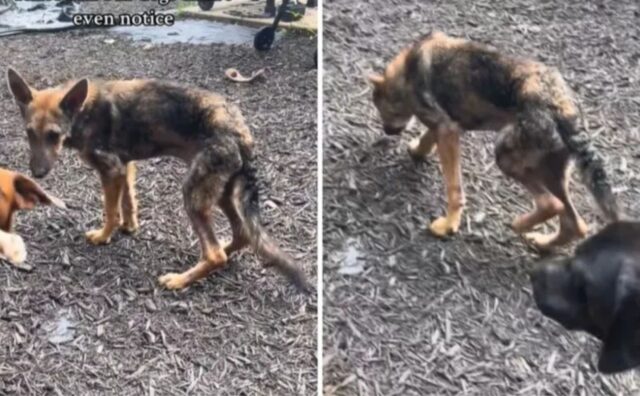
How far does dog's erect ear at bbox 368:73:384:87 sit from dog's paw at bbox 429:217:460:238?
179mm

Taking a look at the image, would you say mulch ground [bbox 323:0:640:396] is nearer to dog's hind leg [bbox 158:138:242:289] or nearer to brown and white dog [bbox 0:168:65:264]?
dog's hind leg [bbox 158:138:242:289]

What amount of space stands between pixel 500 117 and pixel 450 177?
92mm

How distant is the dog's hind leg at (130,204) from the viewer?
1.12m

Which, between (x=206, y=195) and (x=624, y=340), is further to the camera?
(x=206, y=195)

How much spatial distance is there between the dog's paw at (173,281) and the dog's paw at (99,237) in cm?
8

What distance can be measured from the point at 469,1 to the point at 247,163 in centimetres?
34

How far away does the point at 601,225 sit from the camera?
3.46 ft

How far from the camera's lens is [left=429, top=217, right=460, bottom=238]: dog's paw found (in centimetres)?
110

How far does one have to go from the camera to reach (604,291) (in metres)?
0.98

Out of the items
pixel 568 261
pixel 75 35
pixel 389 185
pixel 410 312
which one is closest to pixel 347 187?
pixel 389 185

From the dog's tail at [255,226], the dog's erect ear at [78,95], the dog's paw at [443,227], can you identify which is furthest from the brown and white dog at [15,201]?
the dog's paw at [443,227]

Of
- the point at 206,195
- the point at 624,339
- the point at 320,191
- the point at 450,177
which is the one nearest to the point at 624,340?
the point at 624,339

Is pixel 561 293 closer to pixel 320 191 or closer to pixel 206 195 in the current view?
pixel 320 191

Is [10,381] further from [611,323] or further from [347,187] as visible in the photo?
[611,323]
